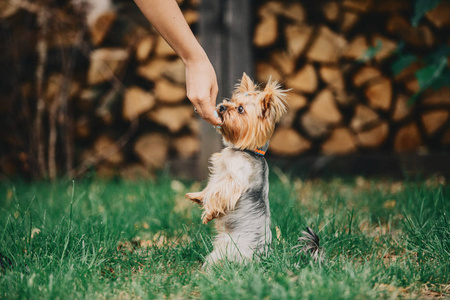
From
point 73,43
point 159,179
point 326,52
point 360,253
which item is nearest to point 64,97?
point 73,43

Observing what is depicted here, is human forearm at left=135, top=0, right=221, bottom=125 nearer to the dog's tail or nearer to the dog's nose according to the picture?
the dog's nose

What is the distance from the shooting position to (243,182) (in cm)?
164

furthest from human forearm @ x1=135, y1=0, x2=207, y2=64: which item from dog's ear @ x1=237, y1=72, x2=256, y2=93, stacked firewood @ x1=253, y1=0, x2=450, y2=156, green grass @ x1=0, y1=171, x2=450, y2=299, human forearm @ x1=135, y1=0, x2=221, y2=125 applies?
stacked firewood @ x1=253, y1=0, x2=450, y2=156

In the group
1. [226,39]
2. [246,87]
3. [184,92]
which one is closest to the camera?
[246,87]

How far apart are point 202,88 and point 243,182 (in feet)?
1.36

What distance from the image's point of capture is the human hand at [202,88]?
1.64 meters

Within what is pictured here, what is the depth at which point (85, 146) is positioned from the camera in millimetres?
4383

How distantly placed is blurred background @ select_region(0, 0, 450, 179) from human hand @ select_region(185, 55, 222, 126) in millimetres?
2364

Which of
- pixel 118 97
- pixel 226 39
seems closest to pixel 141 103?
pixel 118 97

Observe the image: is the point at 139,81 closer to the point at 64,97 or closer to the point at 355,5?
the point at 64,97

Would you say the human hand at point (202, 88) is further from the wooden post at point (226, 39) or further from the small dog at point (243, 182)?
the wooden post at point (226, 39)

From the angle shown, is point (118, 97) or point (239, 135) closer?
point (239, 135)

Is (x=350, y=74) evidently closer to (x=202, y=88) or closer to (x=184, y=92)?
(x=184, y=92)

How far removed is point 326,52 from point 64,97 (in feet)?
8.87
